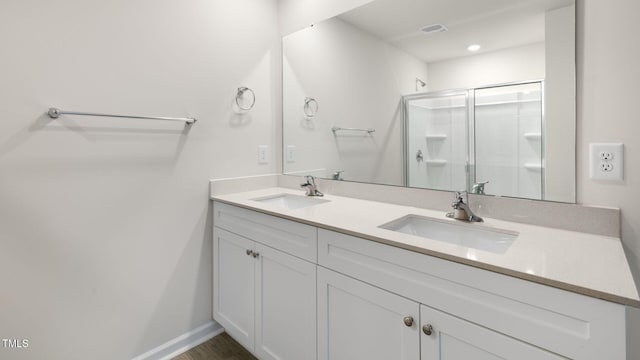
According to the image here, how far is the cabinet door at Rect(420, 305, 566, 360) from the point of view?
2.56ft

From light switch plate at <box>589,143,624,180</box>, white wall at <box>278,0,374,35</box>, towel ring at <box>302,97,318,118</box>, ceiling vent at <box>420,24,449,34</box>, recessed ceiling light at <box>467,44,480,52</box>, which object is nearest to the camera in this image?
light switch plate at <box>589,143,624,180</box>

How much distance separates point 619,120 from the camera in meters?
1.04

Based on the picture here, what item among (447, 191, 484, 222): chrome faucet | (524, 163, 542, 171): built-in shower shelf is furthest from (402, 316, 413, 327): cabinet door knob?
(524, 163, 542, 171): built-in shower shelf

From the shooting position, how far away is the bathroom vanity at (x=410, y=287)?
0.72 meters

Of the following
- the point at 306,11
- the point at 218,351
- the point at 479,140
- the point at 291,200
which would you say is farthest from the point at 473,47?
the point at 218,351

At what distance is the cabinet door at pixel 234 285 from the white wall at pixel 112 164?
0.09 m

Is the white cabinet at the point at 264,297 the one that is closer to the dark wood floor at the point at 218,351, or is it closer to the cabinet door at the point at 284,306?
the cabinet door at the point at 284,306

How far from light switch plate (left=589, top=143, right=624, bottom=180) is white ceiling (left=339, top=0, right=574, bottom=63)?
47 centimetres

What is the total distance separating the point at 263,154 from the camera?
7.04 ft

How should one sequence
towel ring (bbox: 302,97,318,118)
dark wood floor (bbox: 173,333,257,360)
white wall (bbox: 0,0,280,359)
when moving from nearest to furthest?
white wall (bbox: 0,0,280,359) → dark wood floor (bbox: 173,333,257,360) → towel ring (bbox: 302,97,318,118)

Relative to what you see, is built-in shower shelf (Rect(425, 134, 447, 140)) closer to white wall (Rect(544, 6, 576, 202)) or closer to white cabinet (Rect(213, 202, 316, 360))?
white wall (Rect(544, 6, 576, 202))

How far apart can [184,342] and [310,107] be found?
1.59 meters

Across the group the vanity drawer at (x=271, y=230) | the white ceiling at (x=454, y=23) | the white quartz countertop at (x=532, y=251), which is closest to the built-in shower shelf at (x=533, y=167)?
the white quartz countertop at (x=532, y=251)

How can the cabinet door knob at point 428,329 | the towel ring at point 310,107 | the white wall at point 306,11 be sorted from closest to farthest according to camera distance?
the cabinet door knob at point 428,329 < the white wall at point 306,11 < the towel ring at point 310,107
